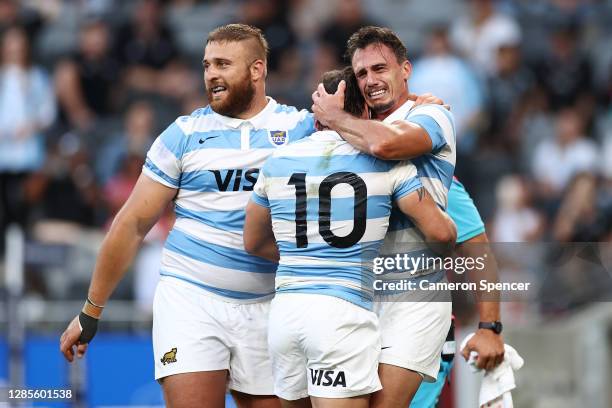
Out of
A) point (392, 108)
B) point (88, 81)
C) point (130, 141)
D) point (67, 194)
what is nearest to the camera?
point (392, 108)

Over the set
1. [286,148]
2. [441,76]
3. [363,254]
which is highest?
[441,76]

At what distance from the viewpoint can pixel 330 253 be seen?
19.2ft

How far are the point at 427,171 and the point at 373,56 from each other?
0.63 m

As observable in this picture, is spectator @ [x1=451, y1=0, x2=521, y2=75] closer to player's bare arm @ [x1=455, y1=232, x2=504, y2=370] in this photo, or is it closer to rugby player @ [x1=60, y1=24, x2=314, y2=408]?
player's bare arm @ [x1=455, y1=232, x2=504, y2=370]

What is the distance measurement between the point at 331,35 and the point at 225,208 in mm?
8494

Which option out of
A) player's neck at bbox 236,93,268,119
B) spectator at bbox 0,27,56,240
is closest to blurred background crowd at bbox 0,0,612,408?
spectator at bbox 0,27,56,240

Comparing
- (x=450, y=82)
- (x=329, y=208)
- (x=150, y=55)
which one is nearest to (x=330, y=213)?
(x=329, y=208)

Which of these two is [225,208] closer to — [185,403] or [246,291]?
[246,291]

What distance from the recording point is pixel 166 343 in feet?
21.4

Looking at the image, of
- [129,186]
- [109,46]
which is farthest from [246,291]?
[109,46]

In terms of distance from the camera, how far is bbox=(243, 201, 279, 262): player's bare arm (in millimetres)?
6117

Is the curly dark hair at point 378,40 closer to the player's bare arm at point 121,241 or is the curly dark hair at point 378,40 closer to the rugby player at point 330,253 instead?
the rugby player at point 330,253

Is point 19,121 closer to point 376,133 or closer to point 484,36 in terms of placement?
point 484,36

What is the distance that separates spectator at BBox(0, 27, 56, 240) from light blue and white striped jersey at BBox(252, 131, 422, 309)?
308 inches
